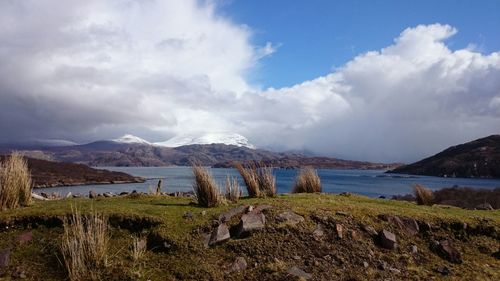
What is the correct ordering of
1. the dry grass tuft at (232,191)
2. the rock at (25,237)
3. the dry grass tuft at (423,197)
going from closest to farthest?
1. the rock at (25,237)
2. the dry grass tuft at (232,191)
3. the dry grass tuft at (423,197)

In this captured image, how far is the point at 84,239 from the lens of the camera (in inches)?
302

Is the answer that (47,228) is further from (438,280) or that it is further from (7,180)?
(438,280)

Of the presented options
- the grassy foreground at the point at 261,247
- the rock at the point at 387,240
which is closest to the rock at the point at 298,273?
the grassy foreground at the point at 261,247

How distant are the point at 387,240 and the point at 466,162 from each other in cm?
14937

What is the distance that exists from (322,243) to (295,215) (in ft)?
3.14

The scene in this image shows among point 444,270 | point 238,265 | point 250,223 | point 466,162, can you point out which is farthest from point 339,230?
point 466,162

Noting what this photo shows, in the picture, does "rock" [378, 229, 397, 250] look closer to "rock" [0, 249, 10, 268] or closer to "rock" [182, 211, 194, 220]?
"rock" [182, 211, 194, 220]

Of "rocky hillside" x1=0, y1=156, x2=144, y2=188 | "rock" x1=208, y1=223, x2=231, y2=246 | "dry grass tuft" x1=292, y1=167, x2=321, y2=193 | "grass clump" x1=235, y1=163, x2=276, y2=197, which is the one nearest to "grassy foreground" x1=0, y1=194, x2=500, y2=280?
"rock" x1=208, y1=223, x2=231, y2=246

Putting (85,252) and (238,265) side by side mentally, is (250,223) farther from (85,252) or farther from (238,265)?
(85,252)

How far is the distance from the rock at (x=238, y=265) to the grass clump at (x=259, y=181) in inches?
166

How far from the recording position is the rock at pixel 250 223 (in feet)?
28.8

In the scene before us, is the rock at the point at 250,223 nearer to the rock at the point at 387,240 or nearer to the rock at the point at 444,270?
the rock at the point at 387,240

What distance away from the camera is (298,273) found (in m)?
7.80

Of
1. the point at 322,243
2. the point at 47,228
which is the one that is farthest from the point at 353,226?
the point at 47,228
